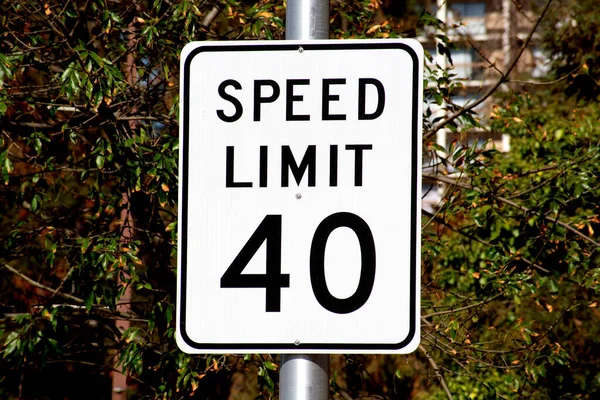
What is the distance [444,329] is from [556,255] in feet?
3.60

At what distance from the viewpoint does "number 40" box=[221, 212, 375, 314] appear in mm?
2014

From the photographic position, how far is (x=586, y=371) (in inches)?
336

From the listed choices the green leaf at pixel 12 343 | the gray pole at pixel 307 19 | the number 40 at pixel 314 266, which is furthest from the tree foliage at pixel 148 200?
the number 40 at pixel 314 266

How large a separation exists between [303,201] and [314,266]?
157 mm

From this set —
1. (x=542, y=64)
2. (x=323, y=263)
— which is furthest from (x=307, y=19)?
(x=542, y=64)

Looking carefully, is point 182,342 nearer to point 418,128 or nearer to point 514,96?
point 418,128

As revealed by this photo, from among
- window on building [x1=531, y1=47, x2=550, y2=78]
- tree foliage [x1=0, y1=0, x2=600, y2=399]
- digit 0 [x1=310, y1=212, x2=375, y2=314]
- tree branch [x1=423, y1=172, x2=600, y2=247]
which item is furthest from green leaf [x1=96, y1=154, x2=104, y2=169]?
window on building [x1=531, y1=47, x2=550, y2=78]

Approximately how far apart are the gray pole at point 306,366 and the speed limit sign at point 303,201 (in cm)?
3

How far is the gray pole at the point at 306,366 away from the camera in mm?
1973

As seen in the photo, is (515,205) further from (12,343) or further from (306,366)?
(306,366)

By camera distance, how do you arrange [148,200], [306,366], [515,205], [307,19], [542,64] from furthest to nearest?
[542,64]
[148,200]
[515,205]
[307,19]
[306,366]

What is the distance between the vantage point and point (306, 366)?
1996mm

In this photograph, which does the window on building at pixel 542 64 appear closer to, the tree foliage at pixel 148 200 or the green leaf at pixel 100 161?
the tree foliage at pixel 148 200

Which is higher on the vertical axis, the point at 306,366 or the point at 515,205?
the point at 515,205
